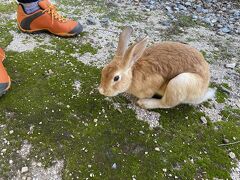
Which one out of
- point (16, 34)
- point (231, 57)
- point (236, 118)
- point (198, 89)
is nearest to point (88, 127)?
point (198, 89)

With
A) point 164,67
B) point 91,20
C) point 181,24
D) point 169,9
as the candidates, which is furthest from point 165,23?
point 164,67

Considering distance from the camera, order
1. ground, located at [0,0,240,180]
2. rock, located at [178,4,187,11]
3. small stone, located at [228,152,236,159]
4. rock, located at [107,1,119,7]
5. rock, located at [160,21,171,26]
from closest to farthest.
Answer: ground, located at [0,0,240,180], small stone, located at [228,152,236,159], rock, located at [160,21,171,26], rock, located at [107,1,119,7], rock, located at [178,4,187,11]

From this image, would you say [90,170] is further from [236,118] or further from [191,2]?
[191,2]

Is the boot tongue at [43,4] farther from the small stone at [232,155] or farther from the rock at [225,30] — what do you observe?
the small stone at [232,155]

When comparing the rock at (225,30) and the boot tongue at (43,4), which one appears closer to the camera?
the boot tongue at (43,4)

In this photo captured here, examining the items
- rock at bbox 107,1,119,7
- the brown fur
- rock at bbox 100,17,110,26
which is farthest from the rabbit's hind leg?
rock at bbox 107,1,119,7

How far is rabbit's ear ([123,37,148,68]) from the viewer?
3.32 meters

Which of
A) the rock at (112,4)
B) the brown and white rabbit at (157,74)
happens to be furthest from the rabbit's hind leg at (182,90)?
the rock at (112,4)

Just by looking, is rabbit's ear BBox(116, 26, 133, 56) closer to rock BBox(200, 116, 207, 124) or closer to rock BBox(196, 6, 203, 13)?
Result: rock BBox(200, 116, 207, 124)

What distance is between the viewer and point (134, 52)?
11.2 feet

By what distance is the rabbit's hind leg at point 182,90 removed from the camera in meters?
3.47

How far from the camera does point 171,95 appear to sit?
3506 millimetres

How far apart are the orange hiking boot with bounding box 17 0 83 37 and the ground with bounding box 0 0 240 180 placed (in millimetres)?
115

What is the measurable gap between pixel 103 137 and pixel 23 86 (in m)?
1.26
